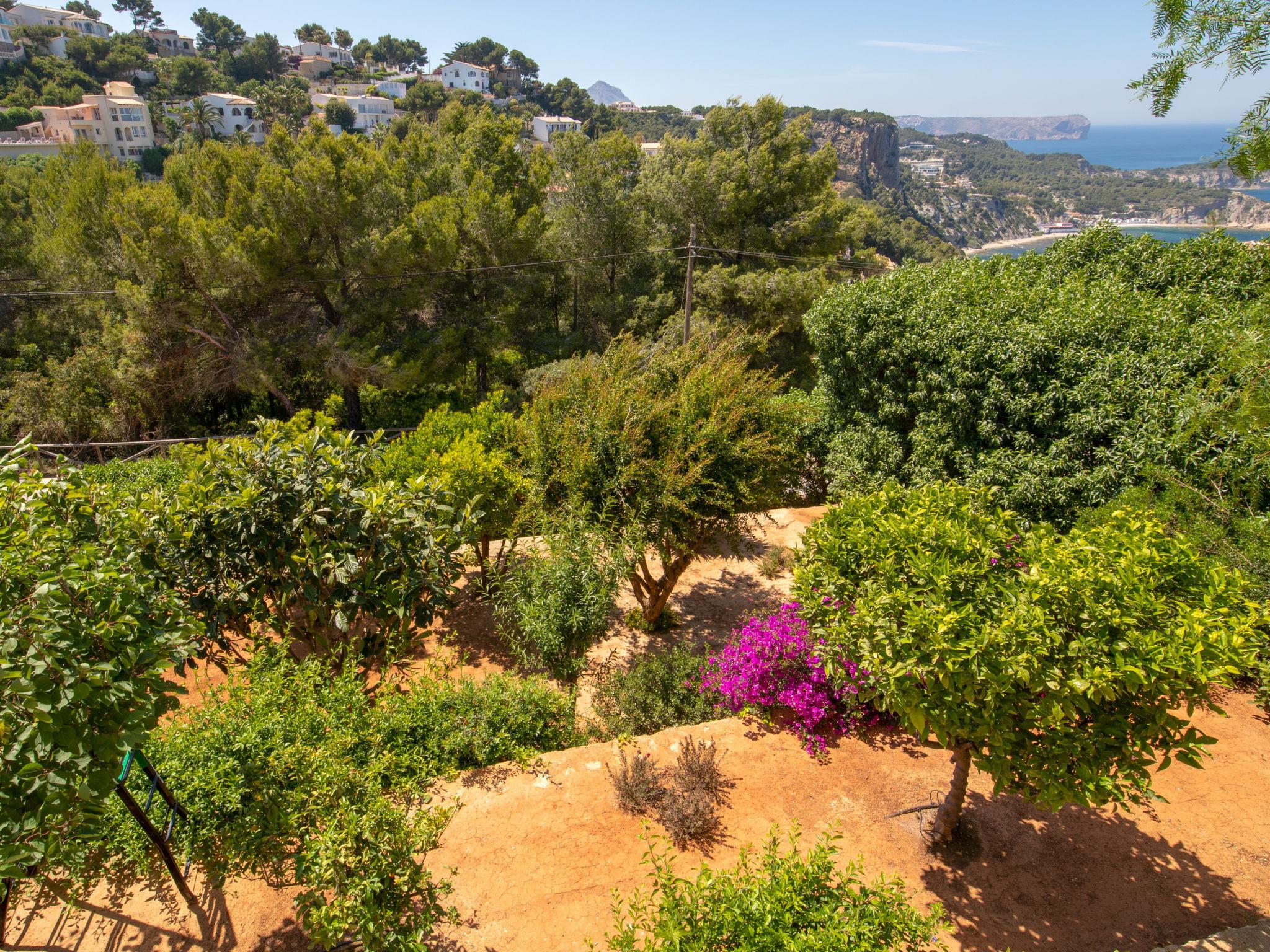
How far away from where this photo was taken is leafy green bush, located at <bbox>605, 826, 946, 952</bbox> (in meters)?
2.98

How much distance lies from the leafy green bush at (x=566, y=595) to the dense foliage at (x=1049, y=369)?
5.74 m

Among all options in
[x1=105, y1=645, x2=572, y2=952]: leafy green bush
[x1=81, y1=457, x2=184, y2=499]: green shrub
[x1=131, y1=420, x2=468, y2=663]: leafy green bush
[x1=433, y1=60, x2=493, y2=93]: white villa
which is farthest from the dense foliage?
[x1=433, y1=60, x2=493, y2=93]: white villa

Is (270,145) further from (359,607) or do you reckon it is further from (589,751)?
(589,751)

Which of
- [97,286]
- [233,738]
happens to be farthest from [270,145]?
[233,738]

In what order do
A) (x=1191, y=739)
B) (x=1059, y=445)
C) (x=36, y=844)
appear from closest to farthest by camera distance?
(x=36, y=844) < (x=1191, y=739) < (x=1059, y=445)

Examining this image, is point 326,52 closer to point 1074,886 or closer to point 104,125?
point 104,125

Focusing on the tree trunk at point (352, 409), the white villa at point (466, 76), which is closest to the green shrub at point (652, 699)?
the tree trunk at point (352, 409)

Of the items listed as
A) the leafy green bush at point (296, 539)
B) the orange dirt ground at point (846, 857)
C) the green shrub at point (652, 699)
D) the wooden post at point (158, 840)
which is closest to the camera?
the wooden post at point (158, 840)

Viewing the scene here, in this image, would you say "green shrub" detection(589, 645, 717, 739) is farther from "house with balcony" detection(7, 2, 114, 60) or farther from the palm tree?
"house with balcony" detection(7, 2, 114, 60)

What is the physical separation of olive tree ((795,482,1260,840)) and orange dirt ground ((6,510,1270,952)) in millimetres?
1340

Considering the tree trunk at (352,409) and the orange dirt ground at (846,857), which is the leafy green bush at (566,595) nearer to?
the orange dirt ground at (846,857)

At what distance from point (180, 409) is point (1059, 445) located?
65.3 ft

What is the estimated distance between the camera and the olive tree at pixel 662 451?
8023 millimetres

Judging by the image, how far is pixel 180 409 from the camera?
1752 centimetres
